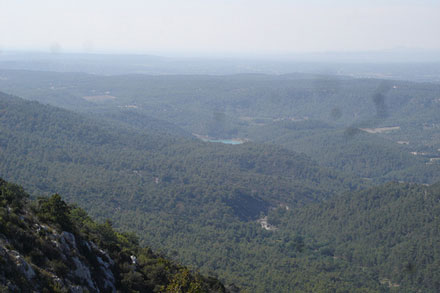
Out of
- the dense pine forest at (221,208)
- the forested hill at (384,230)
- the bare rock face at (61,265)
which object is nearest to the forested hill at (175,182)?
the dense pine forest at (221,208)

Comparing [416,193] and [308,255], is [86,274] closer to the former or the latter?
[308,255]

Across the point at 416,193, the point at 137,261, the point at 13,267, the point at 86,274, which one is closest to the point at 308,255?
the point at 416,193

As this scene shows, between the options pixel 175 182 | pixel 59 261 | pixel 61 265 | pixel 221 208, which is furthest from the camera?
pixel 175 182

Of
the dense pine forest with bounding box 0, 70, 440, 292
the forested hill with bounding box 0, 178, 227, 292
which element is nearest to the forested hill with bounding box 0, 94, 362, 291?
the dense pine forest with bounding box 0, 70, 440, 292

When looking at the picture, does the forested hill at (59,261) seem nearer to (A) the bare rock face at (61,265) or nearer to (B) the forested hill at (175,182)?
(A) the bare rock face at (61,265)

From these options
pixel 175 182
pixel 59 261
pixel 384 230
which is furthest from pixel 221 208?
pixel 59 261

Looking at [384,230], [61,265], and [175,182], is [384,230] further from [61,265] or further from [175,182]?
[61,265]
